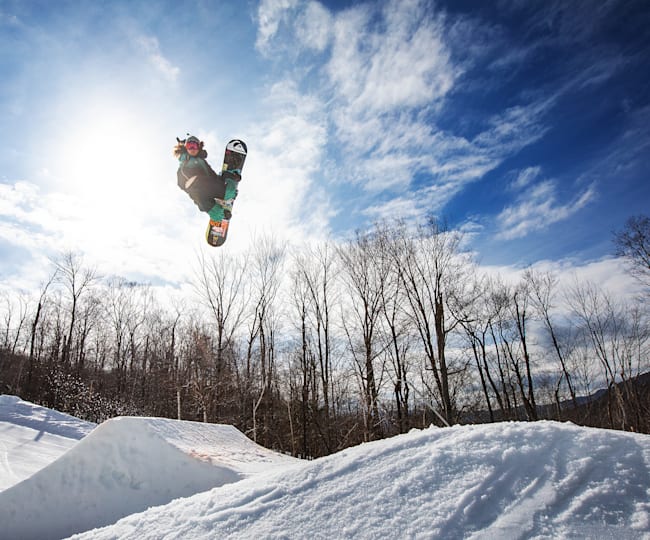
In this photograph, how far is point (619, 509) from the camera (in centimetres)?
185

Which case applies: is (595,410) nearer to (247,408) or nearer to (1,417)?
(247,408)

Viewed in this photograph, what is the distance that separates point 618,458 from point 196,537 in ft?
8.78

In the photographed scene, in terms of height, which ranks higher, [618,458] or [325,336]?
[325,336]

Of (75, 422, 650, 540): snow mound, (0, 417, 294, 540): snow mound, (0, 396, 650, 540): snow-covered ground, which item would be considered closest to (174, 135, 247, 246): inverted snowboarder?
(0, 417, 294, 540): snow mound

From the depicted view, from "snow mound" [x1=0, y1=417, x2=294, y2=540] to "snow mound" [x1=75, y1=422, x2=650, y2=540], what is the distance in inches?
124

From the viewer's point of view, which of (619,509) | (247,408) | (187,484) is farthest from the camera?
(247,408)

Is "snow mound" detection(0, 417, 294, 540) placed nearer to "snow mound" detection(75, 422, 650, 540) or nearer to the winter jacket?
"snow mound" detection(75, 422, 650, 540)

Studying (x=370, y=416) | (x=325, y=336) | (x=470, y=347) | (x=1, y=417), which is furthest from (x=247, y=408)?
(x=470, y=347)

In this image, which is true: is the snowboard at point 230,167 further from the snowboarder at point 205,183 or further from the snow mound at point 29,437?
the snow mound at point 29,437

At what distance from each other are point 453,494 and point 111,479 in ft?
19.5

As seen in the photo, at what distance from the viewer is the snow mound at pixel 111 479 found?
5.39m

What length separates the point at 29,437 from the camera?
9.81 m

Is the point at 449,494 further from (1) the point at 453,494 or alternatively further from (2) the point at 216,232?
(2) the point at 216,232

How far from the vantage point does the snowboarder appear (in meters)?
6.09
